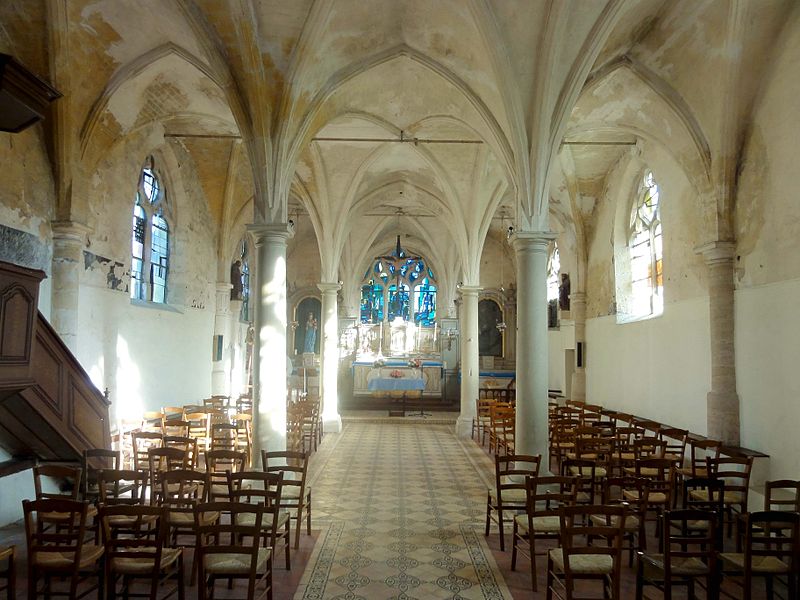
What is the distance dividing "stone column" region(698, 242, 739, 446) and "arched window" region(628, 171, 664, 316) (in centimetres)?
270

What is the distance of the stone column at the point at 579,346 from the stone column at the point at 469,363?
3042 mm

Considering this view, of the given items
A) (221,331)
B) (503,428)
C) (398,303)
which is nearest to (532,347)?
(503,428)

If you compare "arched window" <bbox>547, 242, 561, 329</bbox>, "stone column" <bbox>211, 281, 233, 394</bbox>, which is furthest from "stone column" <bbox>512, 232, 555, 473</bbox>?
"arched window" <bbox>547, 242, 561, 329</bbox>

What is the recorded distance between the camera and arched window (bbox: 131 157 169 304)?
43.0 feet

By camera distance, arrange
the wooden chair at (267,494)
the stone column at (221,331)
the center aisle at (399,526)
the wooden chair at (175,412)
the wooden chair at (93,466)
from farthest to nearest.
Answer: the stone column at (221,331) → the wooden chair at (175,412) → the wooden chair at (93,466) → the center aisle at (399,526) → the wooden chair at (267,494)

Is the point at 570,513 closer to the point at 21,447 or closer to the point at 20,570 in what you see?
the point at 20,570

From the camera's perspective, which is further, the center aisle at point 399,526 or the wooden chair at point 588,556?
the center aisle at point 399,526

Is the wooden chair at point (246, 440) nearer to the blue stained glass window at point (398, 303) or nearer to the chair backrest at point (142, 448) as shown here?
the chair backrest at point (142, 448)

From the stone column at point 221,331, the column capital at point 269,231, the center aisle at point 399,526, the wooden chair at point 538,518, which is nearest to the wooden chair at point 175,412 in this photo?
the center aisle at point 399,526

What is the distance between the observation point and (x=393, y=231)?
2641cm

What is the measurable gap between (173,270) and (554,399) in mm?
11895

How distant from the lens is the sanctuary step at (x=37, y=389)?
229 inches

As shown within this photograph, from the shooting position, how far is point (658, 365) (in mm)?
12688

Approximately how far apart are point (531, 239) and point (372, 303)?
1851 centimetres
